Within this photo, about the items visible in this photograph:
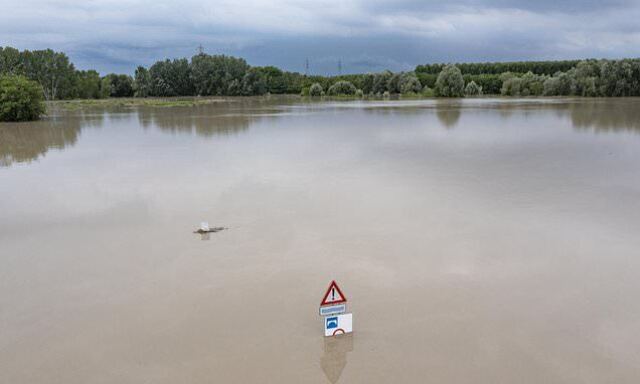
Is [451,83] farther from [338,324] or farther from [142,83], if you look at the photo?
[338,324]

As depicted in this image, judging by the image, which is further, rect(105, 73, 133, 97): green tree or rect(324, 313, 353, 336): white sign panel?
rect(105, 73, 133, 97): green tree

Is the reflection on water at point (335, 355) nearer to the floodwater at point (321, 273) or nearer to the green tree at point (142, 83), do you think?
the floodwater at point (321, 273)

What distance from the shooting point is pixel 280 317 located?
886cm

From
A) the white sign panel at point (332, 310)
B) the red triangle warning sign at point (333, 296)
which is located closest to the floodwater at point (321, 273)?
the white sign panel at point (332, 310)

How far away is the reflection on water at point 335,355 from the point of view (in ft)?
23.9

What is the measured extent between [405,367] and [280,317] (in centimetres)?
244

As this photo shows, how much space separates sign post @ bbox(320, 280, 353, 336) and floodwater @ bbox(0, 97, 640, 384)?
179 millimetres

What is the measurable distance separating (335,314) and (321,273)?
2597 millimetres

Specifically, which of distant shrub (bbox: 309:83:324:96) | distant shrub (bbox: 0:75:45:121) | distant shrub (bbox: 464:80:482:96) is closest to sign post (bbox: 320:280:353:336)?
distant shrub (bbox: 0:75:45:121)

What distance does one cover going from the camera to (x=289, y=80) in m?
144

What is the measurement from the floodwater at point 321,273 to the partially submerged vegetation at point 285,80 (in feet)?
238

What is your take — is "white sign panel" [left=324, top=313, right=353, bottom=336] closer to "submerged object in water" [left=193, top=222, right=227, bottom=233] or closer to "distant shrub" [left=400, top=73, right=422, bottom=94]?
"submerged object in water" [left=193, top=222, right=227, bottom=233]

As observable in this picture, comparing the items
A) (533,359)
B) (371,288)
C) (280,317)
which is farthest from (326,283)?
(533,359)

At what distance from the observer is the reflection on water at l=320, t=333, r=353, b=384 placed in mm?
7293
